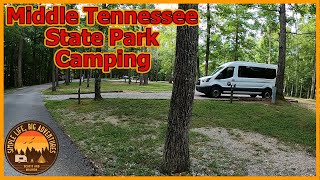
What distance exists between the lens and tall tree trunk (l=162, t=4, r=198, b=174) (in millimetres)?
5828

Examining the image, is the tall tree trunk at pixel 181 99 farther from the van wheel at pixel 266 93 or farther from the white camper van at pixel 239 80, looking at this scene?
the van wheel at pixel 266 93

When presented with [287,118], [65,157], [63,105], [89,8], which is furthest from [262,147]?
[63,105]

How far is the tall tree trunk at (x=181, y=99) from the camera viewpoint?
5.83m

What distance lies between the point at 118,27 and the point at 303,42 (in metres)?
32.4

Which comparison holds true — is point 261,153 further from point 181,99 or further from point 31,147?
point 31,147

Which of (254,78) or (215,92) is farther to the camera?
(254,78)

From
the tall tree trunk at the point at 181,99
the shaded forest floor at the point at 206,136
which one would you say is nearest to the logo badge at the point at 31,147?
the shaded forest floor at the point at 206,136

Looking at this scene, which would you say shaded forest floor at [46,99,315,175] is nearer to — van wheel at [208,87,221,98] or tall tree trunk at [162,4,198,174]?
tall tree trunk at [162,4,198,174]

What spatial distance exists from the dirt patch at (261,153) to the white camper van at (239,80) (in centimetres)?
799

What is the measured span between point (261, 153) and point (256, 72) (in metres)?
11.7

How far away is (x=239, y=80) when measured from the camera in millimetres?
18469

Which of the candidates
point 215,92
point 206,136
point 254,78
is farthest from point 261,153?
point 254,78

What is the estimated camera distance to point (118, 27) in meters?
7.02

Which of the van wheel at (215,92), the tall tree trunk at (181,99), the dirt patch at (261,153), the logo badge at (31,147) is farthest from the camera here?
the van wheel at (215,92)
